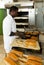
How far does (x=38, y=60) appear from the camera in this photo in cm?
204

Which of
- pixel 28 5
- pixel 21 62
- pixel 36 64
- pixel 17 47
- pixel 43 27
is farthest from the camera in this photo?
pixel 28 5

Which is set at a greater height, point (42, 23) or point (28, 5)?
point (28, 5)

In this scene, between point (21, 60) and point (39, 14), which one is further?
point (39, 14)

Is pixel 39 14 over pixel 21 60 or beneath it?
over

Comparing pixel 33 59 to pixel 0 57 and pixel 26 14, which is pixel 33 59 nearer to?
pixel 0 57

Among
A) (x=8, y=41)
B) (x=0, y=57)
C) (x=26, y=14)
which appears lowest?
(x=0, y=57)

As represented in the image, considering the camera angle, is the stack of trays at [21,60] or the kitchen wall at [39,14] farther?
the kitchen wall at [39,14]

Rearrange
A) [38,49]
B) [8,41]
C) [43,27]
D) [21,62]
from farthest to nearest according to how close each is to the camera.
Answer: [43,27] → [8,41] → [38,49] → [21,62]

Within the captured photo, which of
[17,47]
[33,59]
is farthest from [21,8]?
[33,59]

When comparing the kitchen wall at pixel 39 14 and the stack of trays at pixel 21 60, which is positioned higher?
the kitchen wall at pixel 39 14

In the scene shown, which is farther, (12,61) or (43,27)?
(43,27)

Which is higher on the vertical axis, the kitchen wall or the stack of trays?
the kitchen wall

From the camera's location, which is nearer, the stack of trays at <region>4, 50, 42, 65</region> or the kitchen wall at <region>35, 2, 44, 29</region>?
the stack of trays at <region>4, 50, 42, 65</region>

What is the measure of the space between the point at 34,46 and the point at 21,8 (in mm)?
2636
